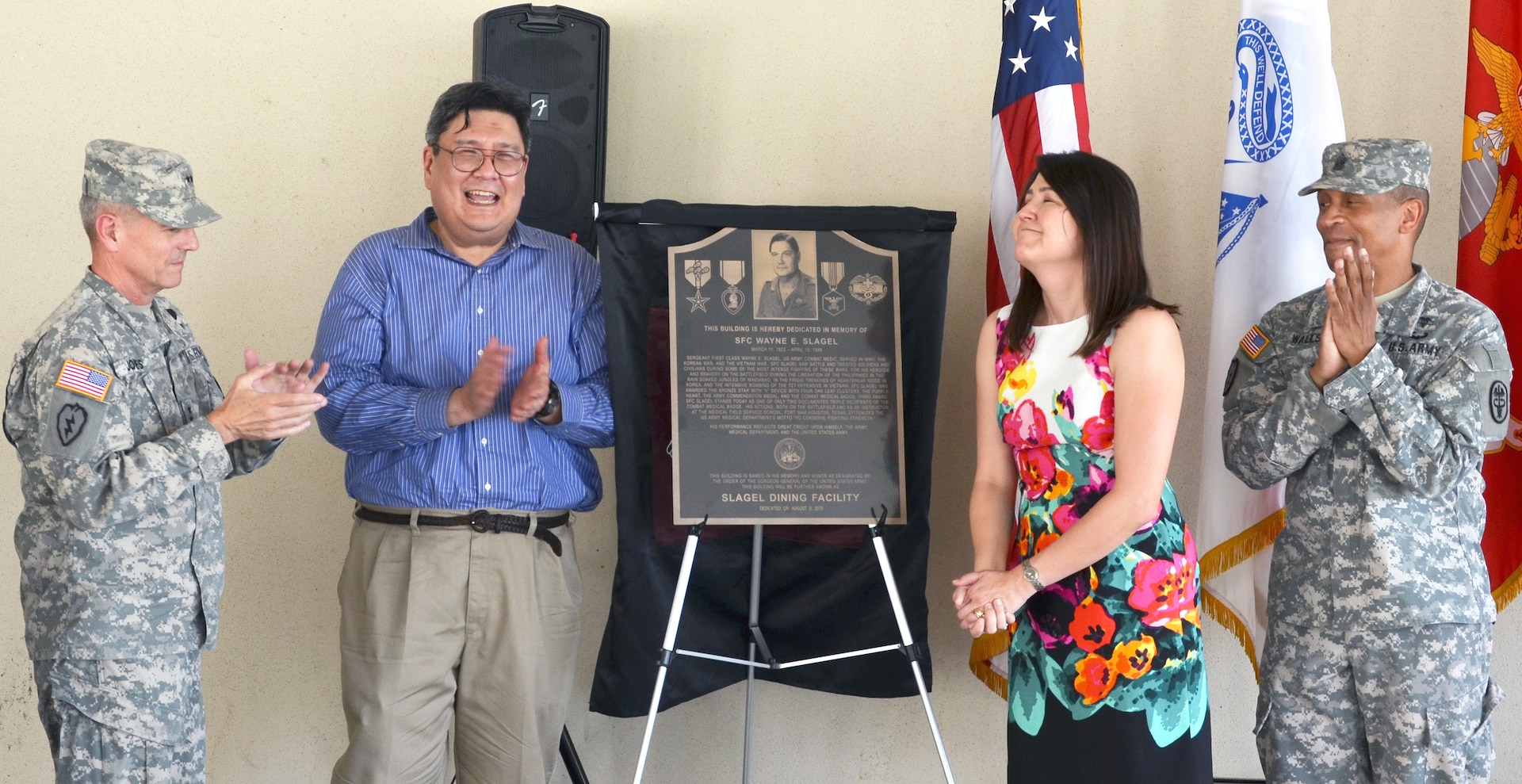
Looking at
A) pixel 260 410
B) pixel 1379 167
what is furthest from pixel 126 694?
pixel 1379 167

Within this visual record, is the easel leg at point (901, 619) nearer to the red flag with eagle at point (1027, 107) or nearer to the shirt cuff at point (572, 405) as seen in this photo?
the red flag with eagle at point (1027, 107)

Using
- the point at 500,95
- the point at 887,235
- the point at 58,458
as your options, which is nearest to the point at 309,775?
the point at 58,458

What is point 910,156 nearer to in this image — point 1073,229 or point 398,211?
point 1073,229

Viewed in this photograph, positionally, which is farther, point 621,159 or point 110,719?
point 621,159

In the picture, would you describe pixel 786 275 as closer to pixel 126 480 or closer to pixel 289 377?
pixel 289 377

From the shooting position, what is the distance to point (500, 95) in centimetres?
270

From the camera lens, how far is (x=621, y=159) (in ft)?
11.4

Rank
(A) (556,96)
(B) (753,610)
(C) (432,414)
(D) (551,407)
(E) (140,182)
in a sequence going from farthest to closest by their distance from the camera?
1. (A) (556,96)
2. (B) (753,610)
3. (D) (551,407)
4. (C) (432,414)
5. (E) (140,182)

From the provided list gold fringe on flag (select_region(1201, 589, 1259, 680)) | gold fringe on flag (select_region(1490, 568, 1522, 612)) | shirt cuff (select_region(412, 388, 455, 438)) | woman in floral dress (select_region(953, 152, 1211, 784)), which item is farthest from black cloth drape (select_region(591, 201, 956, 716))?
gold fringe on flag (select_region(1490, 568, 1522, 612))

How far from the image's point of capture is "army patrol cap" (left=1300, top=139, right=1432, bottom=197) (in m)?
2.52

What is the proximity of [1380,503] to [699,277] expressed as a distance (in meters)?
1.60

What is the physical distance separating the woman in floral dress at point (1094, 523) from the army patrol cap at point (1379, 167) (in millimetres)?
579

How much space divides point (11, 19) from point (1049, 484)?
323cm

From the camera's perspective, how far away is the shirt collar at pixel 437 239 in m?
2.70
